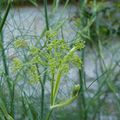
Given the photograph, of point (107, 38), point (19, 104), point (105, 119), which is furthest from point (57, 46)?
point (107, 38)

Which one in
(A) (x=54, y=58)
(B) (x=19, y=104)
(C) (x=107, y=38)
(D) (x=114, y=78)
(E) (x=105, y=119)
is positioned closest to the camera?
(A) (x=54, y=58)

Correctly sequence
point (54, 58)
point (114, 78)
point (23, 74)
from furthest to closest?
point (114, 78), point (23, 74), point (54, 58)

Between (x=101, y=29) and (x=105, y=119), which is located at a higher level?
(x=101, y=29)

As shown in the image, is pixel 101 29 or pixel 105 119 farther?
→ pixel 101 29

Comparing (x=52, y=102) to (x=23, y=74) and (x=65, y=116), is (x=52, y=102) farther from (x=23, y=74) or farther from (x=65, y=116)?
(x=65, y=116)

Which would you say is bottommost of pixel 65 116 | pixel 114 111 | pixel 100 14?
pixel 114 111

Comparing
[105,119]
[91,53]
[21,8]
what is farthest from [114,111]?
[21,8]

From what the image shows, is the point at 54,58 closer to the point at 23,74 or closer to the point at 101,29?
the point at 23,74
